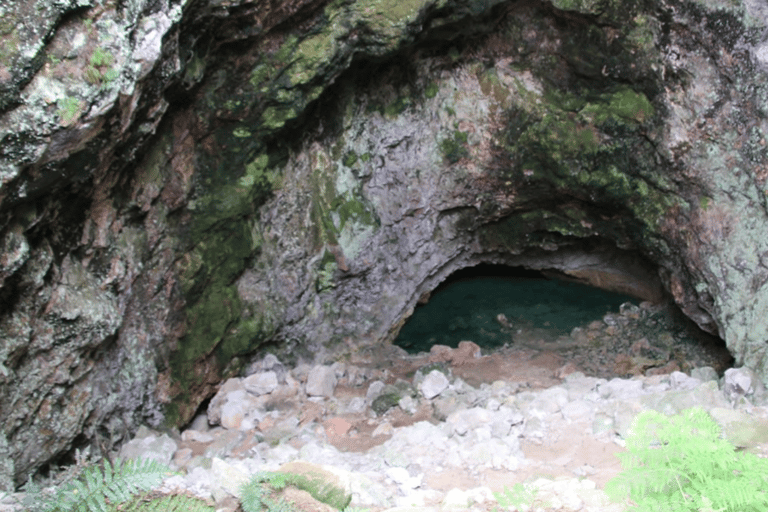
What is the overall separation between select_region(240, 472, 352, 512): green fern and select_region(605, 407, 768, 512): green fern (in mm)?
1326

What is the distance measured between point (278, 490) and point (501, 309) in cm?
572

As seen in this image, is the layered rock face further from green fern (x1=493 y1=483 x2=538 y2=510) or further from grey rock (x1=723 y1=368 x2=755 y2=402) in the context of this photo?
green fern (x1=493 y1=483 x2=538 y2=510)

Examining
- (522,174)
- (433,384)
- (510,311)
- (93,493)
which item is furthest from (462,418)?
(510,311)

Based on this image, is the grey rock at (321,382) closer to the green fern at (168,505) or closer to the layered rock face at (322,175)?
the layered rock face at (322,175)

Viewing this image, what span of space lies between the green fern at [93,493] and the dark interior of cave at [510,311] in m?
5.12

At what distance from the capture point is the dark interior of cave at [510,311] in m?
7.67

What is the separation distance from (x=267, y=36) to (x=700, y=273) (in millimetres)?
4704

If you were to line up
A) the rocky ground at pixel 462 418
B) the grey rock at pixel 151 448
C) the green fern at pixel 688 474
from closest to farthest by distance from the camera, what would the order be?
the green fern at pixel 688 474
the rocky ground at pixel 462 418
the grey rock at pixel 151 448

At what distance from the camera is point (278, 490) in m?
2.95

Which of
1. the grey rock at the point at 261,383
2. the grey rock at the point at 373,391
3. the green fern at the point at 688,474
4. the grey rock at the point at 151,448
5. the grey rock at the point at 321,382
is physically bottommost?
the grey rock at the point at 151,448

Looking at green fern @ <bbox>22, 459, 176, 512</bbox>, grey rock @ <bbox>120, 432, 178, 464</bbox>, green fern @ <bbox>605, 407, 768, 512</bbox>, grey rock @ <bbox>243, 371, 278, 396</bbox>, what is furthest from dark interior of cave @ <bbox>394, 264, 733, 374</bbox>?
green fern @ <bbox>22, 459, 176, 512</bbox>

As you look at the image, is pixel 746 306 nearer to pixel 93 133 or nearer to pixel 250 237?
pixel 250 237

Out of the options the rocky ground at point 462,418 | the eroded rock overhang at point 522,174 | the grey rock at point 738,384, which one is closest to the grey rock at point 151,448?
the rocky ground at point 462,418

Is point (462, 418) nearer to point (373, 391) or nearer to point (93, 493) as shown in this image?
point (373, 391)
